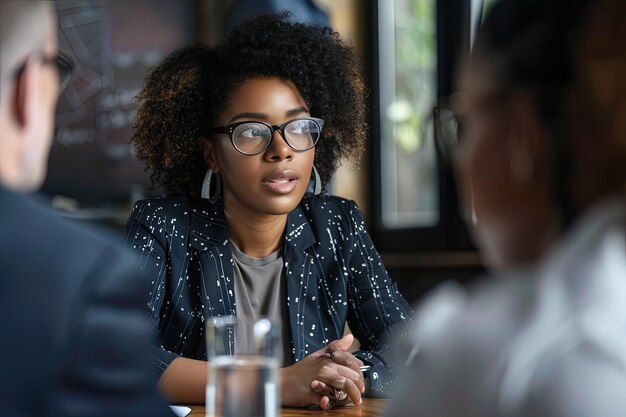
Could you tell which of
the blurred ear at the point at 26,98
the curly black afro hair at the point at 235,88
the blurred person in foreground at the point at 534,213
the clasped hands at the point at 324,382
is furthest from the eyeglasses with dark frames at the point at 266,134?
the blurred person in foreground at the point at 534,213

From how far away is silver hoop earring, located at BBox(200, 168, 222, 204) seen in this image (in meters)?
2.42

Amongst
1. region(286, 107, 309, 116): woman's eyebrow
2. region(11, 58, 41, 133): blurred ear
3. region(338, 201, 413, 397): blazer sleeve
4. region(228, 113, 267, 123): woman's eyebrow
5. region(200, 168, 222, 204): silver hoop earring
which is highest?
region(286, 107, 309, 116): woman's eyebrow

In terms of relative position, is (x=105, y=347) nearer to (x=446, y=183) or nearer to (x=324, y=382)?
(x=324, y=382)

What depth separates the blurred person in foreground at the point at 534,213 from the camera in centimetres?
66

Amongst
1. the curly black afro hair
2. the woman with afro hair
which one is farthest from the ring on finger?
the curly black afro hair

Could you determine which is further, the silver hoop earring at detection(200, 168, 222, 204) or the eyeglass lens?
the silver hoop earring at detection(200, 168, 222, 204)

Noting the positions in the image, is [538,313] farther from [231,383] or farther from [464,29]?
[464,29]

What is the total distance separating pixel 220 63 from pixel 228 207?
40 centimetres

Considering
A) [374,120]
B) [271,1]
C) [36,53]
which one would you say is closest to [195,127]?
[271,1]

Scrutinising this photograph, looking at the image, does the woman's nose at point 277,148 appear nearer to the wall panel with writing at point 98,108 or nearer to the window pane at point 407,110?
the window pane at point 407,110

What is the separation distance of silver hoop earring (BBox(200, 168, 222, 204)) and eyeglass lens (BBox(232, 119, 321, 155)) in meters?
0.20

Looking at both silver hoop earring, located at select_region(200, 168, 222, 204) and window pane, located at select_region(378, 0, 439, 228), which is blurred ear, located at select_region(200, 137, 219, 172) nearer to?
silver hoop earring, located at select_region(200, 168, 222, 204)

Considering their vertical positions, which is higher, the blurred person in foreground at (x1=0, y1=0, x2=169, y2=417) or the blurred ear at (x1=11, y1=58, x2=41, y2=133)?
the blurred ear at (x1=11, y1=58, x2=41, y2=133)

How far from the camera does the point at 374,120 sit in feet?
15.5
